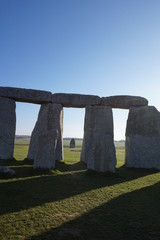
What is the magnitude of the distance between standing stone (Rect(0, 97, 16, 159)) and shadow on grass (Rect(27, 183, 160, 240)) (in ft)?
28.9

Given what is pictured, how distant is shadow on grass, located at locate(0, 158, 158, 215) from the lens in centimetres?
566

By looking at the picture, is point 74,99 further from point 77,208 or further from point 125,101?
point 77,208

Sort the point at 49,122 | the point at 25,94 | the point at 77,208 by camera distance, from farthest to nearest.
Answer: the point at 49,122, the point at 25,94, the point at 77,208

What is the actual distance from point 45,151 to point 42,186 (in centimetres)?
251

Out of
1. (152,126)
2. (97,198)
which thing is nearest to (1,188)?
(97,198)

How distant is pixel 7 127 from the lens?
13.1m

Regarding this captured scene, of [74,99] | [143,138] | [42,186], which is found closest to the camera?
[42,186]

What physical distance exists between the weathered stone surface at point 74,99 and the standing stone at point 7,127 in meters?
2.88

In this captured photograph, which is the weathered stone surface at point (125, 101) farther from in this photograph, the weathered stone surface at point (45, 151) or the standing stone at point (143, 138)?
the weathered stone surface at point (45, 151)

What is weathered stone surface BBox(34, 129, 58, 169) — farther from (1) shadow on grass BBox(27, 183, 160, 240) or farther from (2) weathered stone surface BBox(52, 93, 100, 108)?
(1) shadow on grass BBox(27, 183, 160, 240)

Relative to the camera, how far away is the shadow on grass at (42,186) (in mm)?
5665

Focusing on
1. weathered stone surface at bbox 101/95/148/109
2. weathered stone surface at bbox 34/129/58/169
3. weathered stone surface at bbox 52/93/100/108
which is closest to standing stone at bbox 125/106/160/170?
weathered stone surface at bbox 101/95/148/109

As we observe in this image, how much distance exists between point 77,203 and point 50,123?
310 inches

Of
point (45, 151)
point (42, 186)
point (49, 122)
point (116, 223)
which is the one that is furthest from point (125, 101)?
point (116, 223)
